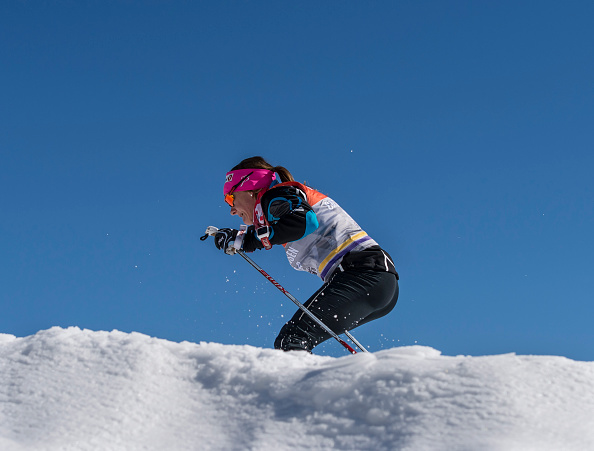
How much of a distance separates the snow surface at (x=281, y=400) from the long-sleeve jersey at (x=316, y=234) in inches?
68.3

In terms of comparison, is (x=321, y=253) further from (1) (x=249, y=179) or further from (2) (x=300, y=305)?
(1) (x=249, y=179)

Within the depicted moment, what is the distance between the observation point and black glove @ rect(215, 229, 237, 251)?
4.85 m

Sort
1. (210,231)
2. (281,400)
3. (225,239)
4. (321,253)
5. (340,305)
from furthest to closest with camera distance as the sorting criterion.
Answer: (210,231) → (225,239) → (321,253) → (340,305) → (281,400)

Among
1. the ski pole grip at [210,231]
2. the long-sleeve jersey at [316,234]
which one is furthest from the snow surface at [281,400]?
the ski pole grip at [210,231]

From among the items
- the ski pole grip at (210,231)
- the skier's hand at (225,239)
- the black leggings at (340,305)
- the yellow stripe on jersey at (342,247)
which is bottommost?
the black leggings at (340,305)

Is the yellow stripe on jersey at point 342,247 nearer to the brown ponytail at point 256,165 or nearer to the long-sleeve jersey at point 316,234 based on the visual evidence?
the long-sleeve jersey at point 316,234

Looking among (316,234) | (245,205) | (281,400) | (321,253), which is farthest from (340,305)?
(281,400)

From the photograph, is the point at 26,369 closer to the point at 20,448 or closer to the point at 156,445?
the point at 20,448

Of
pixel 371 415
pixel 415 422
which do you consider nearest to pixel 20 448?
pixel 371 415

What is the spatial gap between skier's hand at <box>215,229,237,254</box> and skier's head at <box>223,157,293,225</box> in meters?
0.39

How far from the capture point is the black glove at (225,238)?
15.9 ft

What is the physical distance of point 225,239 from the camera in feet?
16.0

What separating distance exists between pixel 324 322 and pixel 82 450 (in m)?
2.25

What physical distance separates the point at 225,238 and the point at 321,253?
0.90m
